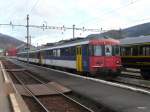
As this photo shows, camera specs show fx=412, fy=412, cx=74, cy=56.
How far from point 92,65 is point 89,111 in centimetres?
1293

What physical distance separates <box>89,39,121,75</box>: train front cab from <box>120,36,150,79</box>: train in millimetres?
1790

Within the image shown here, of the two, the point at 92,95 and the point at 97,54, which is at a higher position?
the point at 97,54

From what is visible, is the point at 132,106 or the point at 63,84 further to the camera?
the point at 63,84

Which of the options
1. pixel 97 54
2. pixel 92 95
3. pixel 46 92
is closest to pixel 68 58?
pixel 97 54

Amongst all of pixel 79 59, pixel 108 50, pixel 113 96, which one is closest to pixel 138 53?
pixel 108 50

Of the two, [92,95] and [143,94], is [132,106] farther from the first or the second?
[92,95]

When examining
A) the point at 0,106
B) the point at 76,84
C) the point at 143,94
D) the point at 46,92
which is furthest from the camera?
the point at 76,84

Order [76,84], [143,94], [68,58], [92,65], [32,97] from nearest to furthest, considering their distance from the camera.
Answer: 1. [143,94]
2. [32,97]
3. [76,84]
4. [92,65]
5. [68,58]

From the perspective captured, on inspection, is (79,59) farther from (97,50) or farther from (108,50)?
(108,50)

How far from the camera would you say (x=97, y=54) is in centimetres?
2883

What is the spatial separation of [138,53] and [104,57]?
3152 mm

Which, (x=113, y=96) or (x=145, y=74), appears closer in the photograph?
(x=113, y=96)

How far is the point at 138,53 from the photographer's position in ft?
100

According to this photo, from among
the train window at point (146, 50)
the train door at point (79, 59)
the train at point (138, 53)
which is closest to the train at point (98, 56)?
the train door at point (79, 59)
